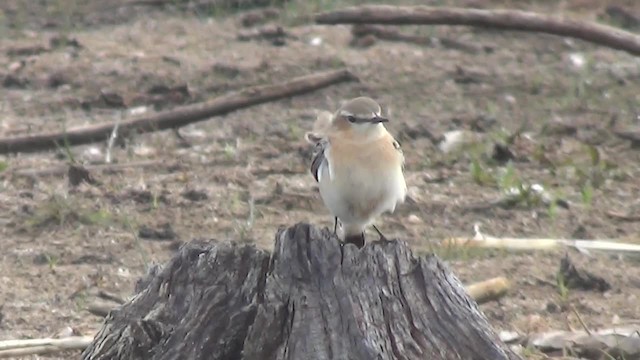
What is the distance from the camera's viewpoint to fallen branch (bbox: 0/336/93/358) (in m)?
6.14

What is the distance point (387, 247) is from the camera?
475 cm

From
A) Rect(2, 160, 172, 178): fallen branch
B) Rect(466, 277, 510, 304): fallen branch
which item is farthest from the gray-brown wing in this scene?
Rect(2, 160, 172, 178): fallen branch

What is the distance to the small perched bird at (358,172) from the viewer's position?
6.54 metres

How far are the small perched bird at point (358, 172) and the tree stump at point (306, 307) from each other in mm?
1722

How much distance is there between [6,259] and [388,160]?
2230 millimetres

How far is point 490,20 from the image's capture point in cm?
1009

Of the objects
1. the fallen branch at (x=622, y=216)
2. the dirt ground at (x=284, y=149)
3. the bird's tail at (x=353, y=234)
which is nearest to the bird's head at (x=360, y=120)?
the bird's tail at (x=353, y=234)

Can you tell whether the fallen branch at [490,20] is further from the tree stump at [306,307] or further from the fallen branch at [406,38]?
the tree stump at [306,307]

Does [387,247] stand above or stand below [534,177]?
above

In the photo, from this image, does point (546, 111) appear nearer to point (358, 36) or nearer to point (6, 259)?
point (358, 36)

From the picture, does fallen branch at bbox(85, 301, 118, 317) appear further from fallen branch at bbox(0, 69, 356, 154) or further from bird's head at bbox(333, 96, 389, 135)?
fallen branch at bbox(0, 69, 356, 154)

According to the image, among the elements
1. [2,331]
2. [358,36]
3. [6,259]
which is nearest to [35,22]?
[358,36]

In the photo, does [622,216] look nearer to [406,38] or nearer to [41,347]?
Result: [41,347]

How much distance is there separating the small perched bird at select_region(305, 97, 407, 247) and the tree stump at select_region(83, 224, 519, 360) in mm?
1722
